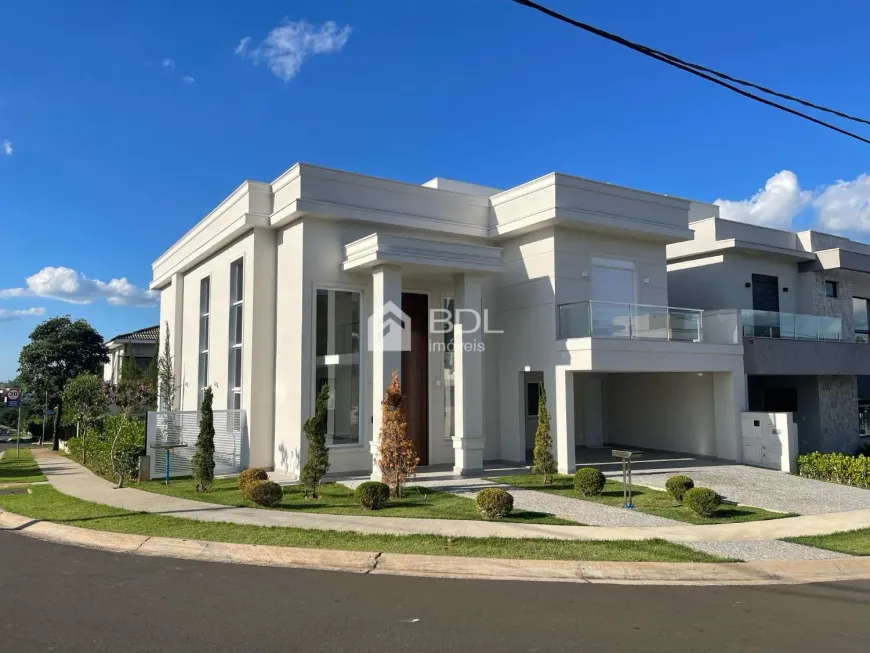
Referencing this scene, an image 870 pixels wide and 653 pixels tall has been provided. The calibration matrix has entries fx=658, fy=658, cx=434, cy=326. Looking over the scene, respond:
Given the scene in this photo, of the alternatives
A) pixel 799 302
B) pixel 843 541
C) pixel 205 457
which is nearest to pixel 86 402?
pixel 205 457

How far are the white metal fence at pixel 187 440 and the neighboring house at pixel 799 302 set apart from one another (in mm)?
14056

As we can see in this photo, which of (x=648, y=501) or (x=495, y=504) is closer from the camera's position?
(x=495, y=504)

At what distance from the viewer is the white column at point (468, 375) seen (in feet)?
48.4

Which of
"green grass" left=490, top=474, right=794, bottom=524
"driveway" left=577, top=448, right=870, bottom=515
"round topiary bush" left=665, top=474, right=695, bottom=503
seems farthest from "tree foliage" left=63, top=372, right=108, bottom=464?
"round topiary bush" left=665, top=474, right=695, bottom=503

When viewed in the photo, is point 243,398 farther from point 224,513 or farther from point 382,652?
point 382,652

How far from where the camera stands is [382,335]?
554 inches

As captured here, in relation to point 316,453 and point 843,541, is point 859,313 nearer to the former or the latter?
point 843,541

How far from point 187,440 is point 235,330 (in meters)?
3.17

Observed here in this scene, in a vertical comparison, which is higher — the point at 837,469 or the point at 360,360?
the point at 360,360

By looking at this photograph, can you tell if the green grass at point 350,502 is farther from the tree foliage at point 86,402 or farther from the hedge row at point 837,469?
the hedge row at point 837,469

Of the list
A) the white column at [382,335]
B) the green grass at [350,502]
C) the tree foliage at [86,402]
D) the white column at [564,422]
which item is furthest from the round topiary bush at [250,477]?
the tree foliage at [86,402]

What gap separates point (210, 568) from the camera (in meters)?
7.70

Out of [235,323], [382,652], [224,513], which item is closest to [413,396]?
[235,323]

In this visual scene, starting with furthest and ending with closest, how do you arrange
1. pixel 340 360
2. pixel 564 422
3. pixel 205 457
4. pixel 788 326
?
pixel 788 326 → pixel 340 360 → pixel 564 422 → pixel 205 457
